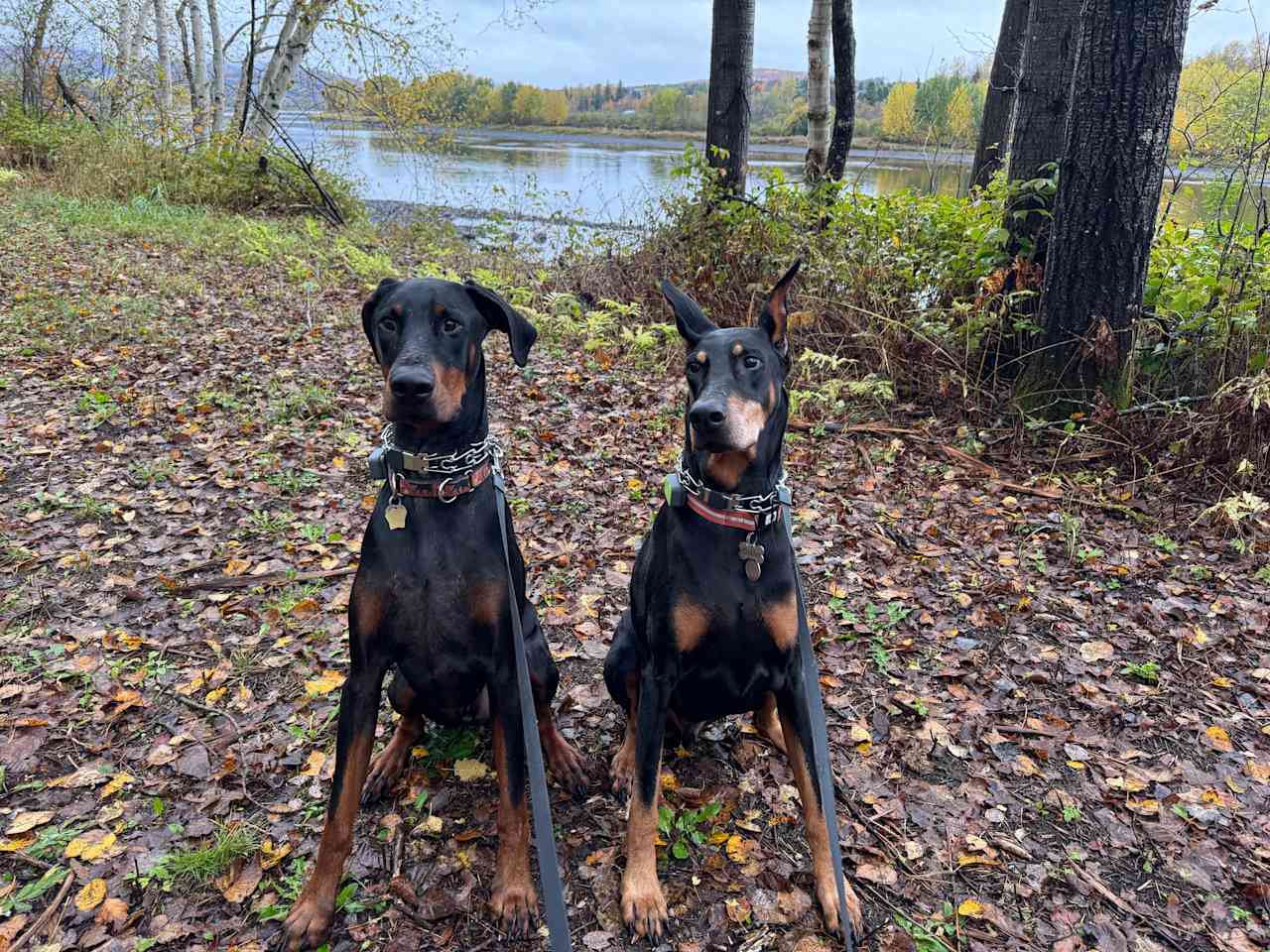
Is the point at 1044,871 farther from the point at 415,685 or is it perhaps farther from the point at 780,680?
the point at 415,685

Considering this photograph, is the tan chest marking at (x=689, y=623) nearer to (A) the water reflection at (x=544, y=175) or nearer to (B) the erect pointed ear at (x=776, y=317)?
(B) the erect pointed ear at (x=776, y=317)

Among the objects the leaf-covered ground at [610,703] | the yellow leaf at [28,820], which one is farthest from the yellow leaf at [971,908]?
the yellow leaf at [28,820]

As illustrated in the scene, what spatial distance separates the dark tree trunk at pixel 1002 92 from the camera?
9373mm

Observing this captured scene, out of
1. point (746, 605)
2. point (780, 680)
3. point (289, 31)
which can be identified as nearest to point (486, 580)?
point (746, 605)

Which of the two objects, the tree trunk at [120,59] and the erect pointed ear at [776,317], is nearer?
the erect pointed ear at [776,317]

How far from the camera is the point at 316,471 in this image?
226 inches

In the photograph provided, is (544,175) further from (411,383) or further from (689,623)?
(689,623)

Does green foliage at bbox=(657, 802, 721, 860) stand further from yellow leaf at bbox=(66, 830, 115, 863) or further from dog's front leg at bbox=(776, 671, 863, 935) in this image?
yellow leaf at bbox=(66, 830, 115, 863)

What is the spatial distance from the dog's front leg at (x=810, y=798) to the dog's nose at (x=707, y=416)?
93cm

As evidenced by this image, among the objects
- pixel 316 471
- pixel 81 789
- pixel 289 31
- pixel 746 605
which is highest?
pixel 289 31

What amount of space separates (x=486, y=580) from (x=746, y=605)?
86 cm

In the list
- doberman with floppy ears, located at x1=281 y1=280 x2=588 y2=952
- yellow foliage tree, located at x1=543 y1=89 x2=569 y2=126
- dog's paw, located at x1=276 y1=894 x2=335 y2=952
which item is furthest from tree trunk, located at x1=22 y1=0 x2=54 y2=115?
yellow foliage tree, located at x1=543 y1=89 x2=569 y2=126

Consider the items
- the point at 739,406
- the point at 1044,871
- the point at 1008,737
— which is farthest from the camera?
the point at 1008,737

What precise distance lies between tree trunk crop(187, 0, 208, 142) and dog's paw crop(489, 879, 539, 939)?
17.9 meters
